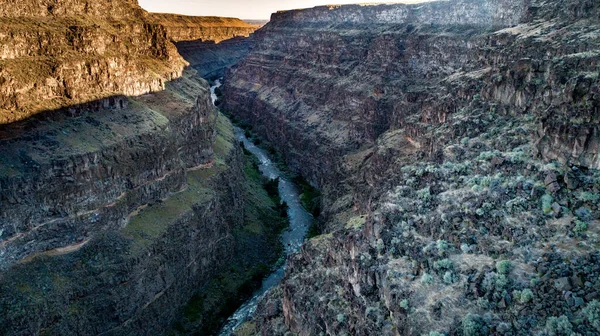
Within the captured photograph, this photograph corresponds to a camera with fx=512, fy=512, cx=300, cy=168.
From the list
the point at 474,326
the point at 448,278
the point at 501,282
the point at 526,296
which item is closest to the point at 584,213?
the point at 501,282

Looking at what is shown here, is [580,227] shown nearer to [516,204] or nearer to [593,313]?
[516,204]

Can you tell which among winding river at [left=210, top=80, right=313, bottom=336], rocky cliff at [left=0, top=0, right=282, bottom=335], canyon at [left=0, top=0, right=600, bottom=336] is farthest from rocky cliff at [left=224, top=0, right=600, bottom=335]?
rocky cliff at [left=0, top=0, right=282, bottom=335]

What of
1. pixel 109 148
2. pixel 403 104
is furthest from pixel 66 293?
pixel 403 104

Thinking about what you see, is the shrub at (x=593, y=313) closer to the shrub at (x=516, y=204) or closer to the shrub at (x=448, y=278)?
the shrub at (x=448, y=278)

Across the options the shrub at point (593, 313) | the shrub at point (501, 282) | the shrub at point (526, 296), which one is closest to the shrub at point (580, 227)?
the shrub at point (501, 282)

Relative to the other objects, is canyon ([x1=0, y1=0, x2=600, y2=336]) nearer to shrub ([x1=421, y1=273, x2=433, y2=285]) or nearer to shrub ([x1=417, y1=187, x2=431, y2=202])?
shrub ([x1=421, y1=273, x2=433, y2=285])

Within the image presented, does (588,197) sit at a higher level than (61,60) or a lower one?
lower
